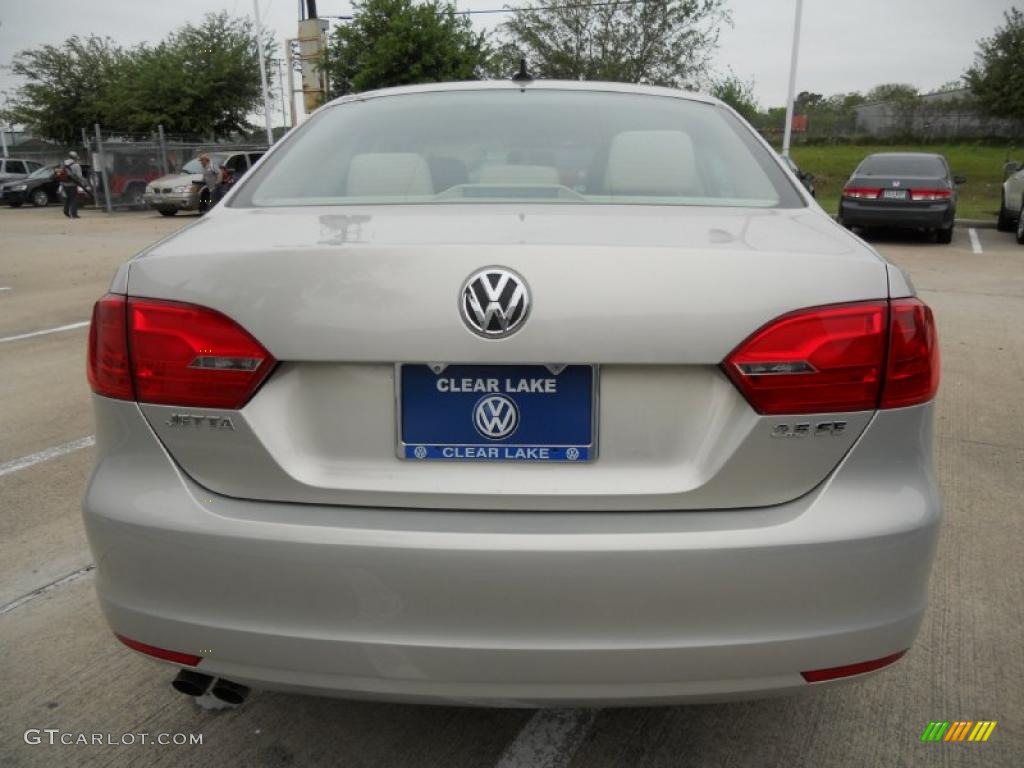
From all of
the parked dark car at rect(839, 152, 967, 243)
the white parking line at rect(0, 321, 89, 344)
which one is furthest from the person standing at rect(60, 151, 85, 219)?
the parked dark car at rect(839, 152, 967, 243)

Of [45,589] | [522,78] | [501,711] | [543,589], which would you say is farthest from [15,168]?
[543,589]

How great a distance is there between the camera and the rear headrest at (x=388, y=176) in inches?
90.0

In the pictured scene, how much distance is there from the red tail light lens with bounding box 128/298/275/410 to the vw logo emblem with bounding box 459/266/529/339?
1.25 feet

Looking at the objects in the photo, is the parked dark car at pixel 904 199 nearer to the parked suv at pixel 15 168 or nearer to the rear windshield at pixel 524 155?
the rear windshield at pixel 524 155

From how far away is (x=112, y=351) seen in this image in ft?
5.70

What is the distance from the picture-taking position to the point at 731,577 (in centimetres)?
159

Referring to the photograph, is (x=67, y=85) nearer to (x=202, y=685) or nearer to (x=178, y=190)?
(x=178, y=190)

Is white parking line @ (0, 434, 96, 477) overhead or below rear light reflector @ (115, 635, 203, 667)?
Answer: below

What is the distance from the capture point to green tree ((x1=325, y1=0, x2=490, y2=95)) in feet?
96.1

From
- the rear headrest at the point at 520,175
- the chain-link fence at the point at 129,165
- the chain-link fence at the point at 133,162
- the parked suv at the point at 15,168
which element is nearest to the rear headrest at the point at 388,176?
the rear headrest at the point at 520,175

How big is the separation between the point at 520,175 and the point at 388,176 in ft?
1.14

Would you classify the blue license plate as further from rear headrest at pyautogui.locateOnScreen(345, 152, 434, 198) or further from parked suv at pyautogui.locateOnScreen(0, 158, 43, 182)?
parked suv at pyautogui.locateOnScreen(0, 158, 43, 182)

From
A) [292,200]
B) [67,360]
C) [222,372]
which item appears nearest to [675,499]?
[222,372]

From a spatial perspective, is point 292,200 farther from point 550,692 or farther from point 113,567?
point 550,692
